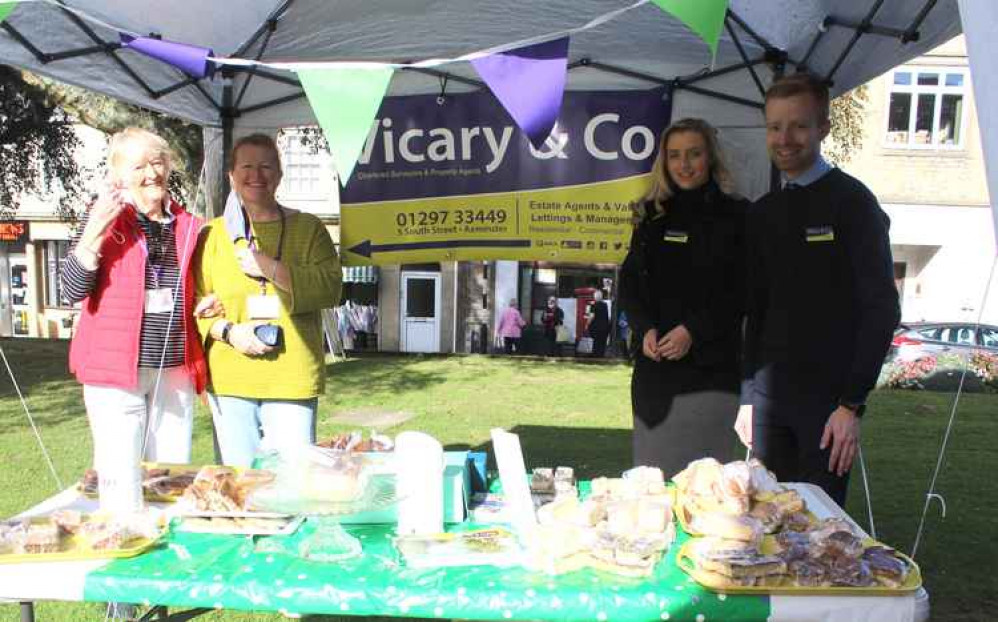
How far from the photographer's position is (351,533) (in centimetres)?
160

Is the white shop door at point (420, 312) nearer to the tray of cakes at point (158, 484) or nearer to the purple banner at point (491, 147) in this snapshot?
the purple banner at point (491, 147)

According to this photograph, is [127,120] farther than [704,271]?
Yes

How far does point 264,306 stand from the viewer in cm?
232

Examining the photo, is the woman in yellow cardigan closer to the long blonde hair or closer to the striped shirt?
the striped shirt

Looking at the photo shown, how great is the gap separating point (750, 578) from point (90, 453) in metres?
5.95

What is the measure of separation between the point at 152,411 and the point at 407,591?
1283 mm

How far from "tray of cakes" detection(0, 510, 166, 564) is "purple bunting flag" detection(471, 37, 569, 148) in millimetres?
1339

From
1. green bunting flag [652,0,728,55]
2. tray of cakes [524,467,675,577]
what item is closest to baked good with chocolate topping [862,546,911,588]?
tray of cakes [524,467,675,577]

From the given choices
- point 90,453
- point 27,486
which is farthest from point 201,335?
point 90,453

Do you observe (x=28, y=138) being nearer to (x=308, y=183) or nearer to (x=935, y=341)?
(x=308, y=183)

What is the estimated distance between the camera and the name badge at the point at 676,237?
223cm

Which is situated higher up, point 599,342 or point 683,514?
point 683,514

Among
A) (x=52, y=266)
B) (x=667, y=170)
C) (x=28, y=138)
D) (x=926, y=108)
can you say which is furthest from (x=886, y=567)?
(x=52, y=266)

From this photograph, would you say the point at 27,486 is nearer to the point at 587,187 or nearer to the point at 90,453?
the point at 90,453
